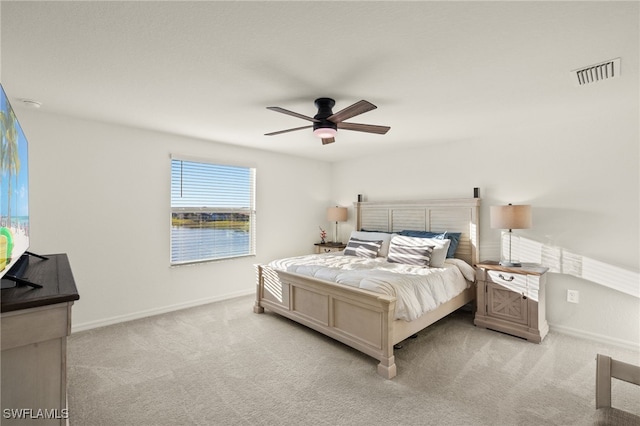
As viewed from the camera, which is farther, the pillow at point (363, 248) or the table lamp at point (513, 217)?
the pillow at point (363, 248)

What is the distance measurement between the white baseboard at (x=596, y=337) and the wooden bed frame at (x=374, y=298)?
89 cm

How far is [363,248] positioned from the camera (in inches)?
167

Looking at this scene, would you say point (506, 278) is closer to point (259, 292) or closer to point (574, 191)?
point (574, 191)

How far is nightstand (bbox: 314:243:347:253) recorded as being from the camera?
5172 mm

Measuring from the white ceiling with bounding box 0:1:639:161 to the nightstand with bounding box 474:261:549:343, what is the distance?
1676mm

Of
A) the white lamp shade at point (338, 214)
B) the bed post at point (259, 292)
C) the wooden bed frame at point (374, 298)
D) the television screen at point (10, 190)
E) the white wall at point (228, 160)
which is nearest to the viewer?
the television screen at point (10, 190)

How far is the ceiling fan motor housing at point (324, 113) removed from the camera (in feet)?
8.46

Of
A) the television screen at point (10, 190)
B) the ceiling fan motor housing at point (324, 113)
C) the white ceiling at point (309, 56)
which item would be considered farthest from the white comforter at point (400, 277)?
the television screen at point (10, 190)

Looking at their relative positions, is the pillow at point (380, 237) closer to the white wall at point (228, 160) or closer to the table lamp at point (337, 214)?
the table lamp at point (337, 214)

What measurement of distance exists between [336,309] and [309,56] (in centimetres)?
224

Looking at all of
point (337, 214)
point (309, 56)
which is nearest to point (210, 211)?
point (337, 214)

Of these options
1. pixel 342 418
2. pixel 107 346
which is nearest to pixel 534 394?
pixel 342 418

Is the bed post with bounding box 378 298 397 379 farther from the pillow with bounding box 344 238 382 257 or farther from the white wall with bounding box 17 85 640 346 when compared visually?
the white wall with bounding box 17 85 640 346

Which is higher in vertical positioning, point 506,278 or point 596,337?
point 506,278
